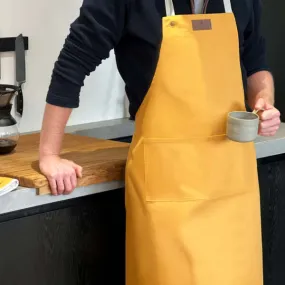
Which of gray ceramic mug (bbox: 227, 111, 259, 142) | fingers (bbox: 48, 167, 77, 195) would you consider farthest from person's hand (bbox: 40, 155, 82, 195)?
gray ceramic mug (bbox: 227, 111, 259, 142)

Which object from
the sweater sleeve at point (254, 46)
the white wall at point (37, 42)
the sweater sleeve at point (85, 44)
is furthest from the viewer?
the white wall at point (37, 42)

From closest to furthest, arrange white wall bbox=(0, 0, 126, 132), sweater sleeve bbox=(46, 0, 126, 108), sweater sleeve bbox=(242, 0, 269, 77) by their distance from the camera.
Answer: sweater sleeve bbox=(46, 0, 126, 108), sweater sleeve bbox=(242, 0, 269, 77), white wall bbox=(0, 0, 126, 132)

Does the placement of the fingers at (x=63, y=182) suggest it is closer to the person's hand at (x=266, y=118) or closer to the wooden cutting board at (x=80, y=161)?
the wooden cutting board at (x=80, y=161)

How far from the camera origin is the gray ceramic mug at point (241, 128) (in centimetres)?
110

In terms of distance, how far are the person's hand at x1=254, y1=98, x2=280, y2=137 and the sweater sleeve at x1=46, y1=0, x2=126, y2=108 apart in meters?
0.29

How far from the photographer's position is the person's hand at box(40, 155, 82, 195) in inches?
44.2

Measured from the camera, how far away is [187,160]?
112 centimetres

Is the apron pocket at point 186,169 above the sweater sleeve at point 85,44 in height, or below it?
below

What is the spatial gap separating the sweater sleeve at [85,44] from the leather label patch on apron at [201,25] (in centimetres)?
12

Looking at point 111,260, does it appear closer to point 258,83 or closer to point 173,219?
point 173,219

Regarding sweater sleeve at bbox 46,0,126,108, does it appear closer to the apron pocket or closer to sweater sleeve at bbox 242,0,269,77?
the apron pocket

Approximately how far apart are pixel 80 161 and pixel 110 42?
0.82 ft

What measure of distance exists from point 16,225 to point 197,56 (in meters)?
0.42

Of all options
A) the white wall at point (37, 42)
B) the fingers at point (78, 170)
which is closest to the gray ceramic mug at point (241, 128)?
the fingers at point (78, 170)
